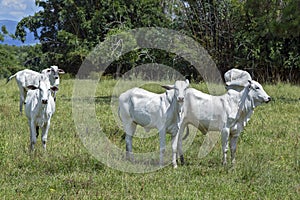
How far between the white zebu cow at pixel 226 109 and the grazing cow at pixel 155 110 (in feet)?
1.65

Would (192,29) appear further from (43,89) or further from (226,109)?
(43,89)

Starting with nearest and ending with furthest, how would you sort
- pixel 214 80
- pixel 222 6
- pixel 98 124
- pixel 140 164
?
1. pixel 140 164
2. pixel 98 124
3. pixel 214 80
4. pixel 222 6

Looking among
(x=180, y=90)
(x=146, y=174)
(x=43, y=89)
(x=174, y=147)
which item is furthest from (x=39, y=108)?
(x=180, y=90)

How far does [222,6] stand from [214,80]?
191 inches

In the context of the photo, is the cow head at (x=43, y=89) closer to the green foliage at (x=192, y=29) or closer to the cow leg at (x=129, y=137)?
the cow leg at (x=129, y=137)

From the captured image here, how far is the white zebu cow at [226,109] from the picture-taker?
768 centimetres

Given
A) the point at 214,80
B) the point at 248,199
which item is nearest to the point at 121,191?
the point at 248,199

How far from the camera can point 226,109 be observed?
25.3ft

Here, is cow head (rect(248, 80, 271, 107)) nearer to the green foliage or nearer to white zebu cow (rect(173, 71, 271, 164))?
white zebu cow (rect(173, 71, 271, 164))

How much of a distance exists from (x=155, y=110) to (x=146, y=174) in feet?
3.67

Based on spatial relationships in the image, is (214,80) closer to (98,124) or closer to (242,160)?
(98,124)

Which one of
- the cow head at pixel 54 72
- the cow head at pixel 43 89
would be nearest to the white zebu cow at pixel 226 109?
the cow head at pixel 43 89

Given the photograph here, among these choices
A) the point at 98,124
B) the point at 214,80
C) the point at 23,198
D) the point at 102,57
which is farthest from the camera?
the point at 214,80

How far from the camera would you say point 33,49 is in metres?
31.6
